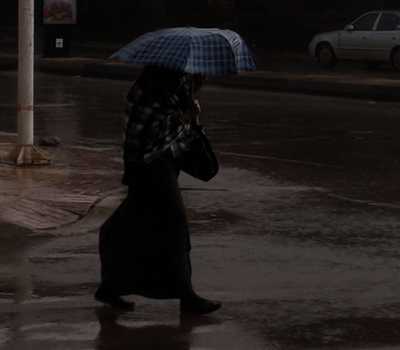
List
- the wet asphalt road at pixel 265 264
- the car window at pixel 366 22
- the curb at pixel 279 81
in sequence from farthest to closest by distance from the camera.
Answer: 1. the car window at pixel 366 22
2. the curb at pixel 279 81
3. the wet asphalt road at pixel 265 264

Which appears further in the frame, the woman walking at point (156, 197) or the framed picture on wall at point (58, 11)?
the framed picture on wall at point (58, 11)

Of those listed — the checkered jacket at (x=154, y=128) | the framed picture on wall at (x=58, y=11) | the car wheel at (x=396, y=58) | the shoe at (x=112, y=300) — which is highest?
the checkered jacket at (x=154, y=128)

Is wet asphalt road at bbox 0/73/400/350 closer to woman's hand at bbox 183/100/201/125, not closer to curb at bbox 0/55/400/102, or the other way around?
woman's hand at bbox 183/100/201/125

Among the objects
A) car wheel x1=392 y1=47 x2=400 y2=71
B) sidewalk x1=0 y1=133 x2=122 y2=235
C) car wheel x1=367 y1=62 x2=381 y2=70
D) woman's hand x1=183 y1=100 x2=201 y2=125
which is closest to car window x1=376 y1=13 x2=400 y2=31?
car wheel x1=392 y1=47 x2=400 y2=71

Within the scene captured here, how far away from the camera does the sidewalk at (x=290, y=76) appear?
25048 mm

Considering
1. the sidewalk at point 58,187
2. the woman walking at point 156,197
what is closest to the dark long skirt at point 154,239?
the woman walking at point 156,197

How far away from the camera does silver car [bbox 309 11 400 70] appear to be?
29.9m

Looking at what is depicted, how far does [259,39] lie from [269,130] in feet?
71.8

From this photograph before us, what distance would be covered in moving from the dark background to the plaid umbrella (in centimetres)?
3026

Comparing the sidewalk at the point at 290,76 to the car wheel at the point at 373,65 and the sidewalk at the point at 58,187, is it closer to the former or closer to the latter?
the car wheel at the point at 373,65

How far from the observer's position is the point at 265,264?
8.85m

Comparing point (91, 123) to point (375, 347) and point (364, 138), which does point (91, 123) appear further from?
point (375, 347)

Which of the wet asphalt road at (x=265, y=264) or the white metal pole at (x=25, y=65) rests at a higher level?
the white metal pole at (x=25, y=65)

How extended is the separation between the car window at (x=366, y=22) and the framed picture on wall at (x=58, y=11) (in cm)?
751
